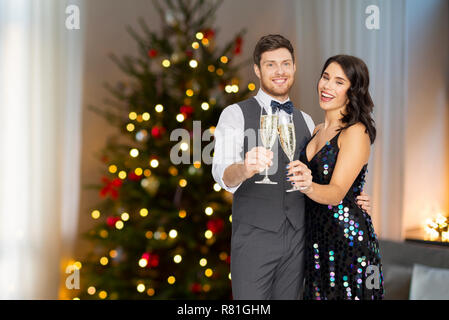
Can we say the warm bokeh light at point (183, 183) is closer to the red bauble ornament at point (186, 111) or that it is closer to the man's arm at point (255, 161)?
the red bauble ornament at point (186, 111)

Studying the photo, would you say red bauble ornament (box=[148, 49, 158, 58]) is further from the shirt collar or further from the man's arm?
the man's arm

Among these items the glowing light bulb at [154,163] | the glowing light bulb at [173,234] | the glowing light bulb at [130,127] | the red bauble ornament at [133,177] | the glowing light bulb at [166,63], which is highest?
the glowing light bulb at [166,63]

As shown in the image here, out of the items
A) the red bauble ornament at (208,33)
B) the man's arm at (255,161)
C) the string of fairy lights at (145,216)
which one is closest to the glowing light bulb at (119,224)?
the string of fairy lights at (145,216)

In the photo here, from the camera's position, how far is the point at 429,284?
185 cm

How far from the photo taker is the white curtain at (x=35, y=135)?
2.27 m

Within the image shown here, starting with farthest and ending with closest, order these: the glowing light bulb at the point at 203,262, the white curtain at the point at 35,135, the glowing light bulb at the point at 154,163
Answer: the white curtain at the point at 35,135 → the glowing light bulb at the point at 203,262 → the glowing light bulb at the point at 154,163

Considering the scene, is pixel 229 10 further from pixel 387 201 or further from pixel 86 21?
pixel 86 21

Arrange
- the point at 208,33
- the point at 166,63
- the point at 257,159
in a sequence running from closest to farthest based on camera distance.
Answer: the point at 257,159, the point at 208,33, the point at 166,63

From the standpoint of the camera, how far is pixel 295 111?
97 cm

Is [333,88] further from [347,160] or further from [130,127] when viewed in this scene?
[130,127]

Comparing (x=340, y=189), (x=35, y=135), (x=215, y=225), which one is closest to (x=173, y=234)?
(x=215, y=225)

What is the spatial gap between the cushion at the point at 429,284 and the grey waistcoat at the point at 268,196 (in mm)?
1173

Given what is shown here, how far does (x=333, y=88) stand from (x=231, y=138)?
25 cm
